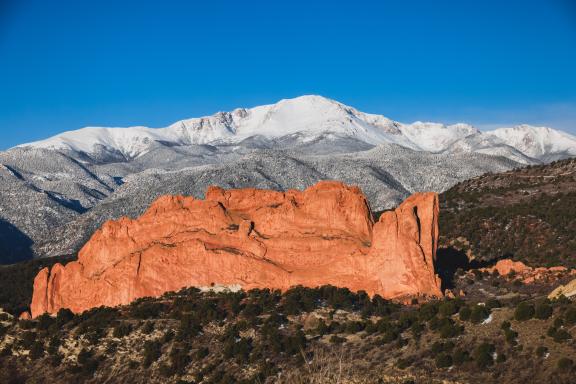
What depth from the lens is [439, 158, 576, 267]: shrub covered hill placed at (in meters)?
78.2

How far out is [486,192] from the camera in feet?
361

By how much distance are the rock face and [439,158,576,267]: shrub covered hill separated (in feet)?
80.0

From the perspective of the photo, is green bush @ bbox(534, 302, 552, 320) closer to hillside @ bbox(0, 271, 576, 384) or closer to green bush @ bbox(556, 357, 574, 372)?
hillside @ bbox(0, 271, 576, 384)

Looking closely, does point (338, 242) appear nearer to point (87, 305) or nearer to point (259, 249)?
point (259, 249)

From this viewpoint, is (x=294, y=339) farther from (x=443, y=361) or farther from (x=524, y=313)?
(x=524, y=313)

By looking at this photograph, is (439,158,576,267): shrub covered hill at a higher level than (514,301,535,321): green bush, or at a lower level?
higher

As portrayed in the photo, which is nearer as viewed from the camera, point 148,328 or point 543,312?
point 543,312

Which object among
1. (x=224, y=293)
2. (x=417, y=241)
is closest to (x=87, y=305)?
(x=224, y=293)

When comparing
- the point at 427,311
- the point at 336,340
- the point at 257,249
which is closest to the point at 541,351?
the point at 427,311

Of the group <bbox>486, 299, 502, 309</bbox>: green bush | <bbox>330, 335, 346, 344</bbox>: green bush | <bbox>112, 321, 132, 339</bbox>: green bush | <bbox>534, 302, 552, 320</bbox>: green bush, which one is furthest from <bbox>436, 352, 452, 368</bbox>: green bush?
<bbox>112, 321, 132, 339</bbox>: green bush

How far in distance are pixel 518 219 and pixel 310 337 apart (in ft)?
167

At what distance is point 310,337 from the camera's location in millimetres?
Result: 45594

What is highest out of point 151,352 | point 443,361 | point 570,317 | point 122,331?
point 570,317

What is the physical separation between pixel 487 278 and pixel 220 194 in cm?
2440
